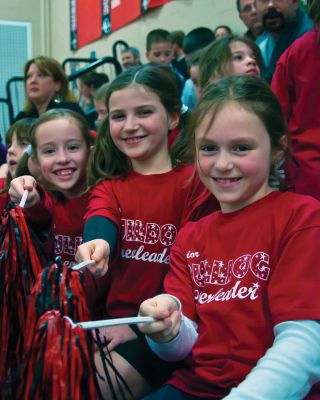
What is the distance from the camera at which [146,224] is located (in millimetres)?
1325

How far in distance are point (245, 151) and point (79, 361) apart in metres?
0.49

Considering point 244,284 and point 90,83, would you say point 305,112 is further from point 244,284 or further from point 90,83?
point 90,83

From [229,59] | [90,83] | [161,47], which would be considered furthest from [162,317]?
[90,83]

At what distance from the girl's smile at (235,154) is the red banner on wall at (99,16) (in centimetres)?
351

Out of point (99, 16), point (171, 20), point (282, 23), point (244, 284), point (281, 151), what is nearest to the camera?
point (244, 284)

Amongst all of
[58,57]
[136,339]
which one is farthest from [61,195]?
[58,57]

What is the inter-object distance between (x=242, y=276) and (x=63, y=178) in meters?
0.73

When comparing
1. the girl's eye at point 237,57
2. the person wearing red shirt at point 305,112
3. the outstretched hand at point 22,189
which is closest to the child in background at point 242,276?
the person wearing red shirt at point 305,112

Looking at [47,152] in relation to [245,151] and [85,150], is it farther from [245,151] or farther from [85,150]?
[245,151]

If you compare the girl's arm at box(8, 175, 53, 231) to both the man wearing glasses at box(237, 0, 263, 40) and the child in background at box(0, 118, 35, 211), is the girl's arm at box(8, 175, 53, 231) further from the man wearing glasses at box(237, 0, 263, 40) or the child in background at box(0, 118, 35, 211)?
the man wearing glasses at box(237, 0, 263, 40)

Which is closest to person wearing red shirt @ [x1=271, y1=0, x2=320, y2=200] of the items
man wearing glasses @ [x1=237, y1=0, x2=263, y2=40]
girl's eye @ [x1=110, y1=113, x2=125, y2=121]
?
girl's eye @ [x1=110, y1=113, x2=125, y2=121]

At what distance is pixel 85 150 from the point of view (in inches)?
62.9

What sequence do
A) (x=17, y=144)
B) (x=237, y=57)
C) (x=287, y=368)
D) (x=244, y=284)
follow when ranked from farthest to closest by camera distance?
(x=17, y=144) < (x=237, y=57) < (x=244, y=284) < (x=287, y=368)

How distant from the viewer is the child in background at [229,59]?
5.35ft
